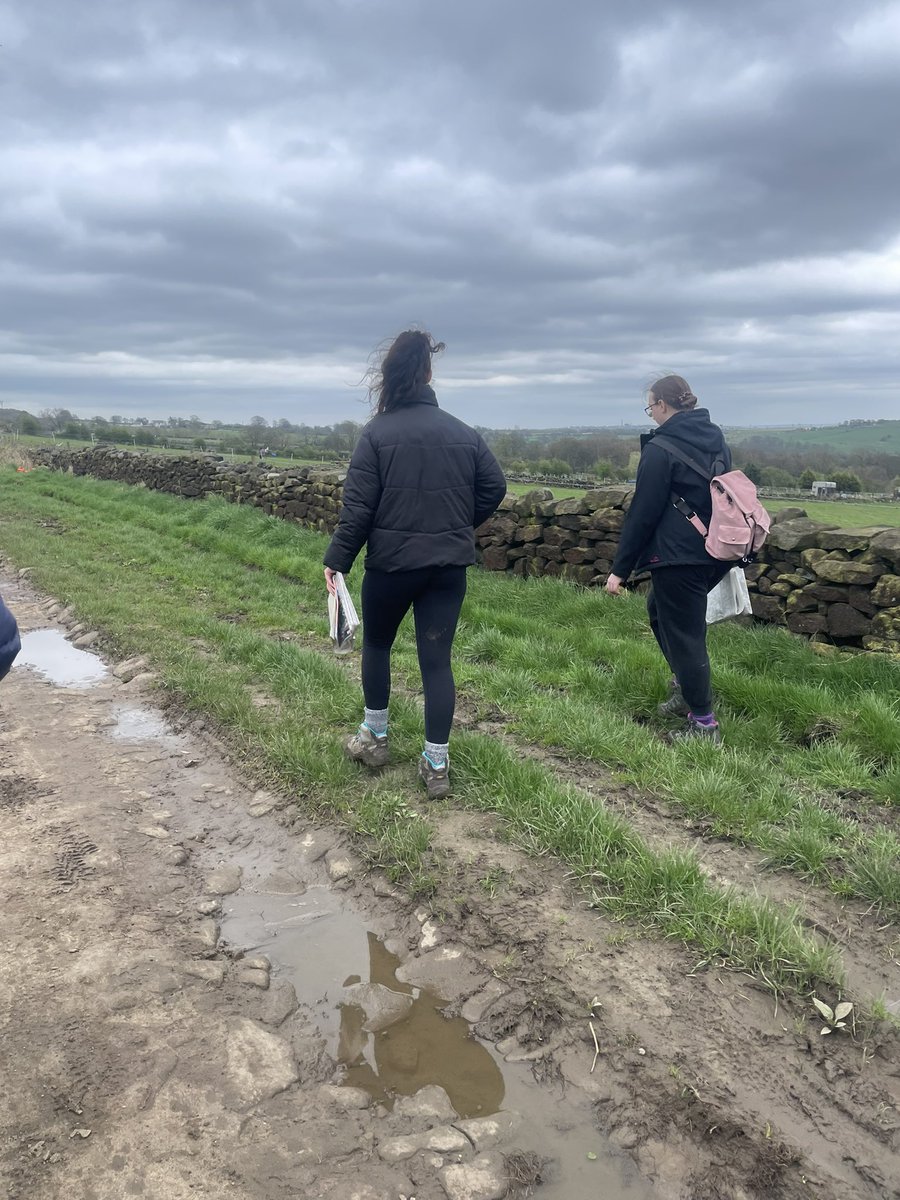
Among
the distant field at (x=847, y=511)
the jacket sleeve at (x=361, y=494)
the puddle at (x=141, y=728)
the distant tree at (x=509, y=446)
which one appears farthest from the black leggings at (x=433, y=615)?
the distant tree at (x=509, y=446)

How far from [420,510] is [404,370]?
2.40ft

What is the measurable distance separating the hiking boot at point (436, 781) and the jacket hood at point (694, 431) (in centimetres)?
241

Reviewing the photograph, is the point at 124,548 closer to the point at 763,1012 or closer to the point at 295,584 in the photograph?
the point at 295,584

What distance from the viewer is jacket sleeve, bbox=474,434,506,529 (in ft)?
13.8

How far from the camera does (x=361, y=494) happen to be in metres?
3.99

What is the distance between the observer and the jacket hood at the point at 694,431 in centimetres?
469

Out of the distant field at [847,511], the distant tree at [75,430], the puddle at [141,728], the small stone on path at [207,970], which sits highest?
the distant tree at [75,430]

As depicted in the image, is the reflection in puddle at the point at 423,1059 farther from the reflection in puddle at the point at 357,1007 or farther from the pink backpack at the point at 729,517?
the pink backpack at the point at 729,517

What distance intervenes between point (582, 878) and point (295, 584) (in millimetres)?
7280

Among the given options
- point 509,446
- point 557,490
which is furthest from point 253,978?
point 509,446

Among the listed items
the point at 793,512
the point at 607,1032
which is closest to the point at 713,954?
the point at 607,1032

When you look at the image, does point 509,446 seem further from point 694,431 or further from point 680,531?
point 680,531

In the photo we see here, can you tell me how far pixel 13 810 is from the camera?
4.05m

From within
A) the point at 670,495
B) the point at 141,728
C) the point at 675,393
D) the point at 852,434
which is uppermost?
the point at 852,434
